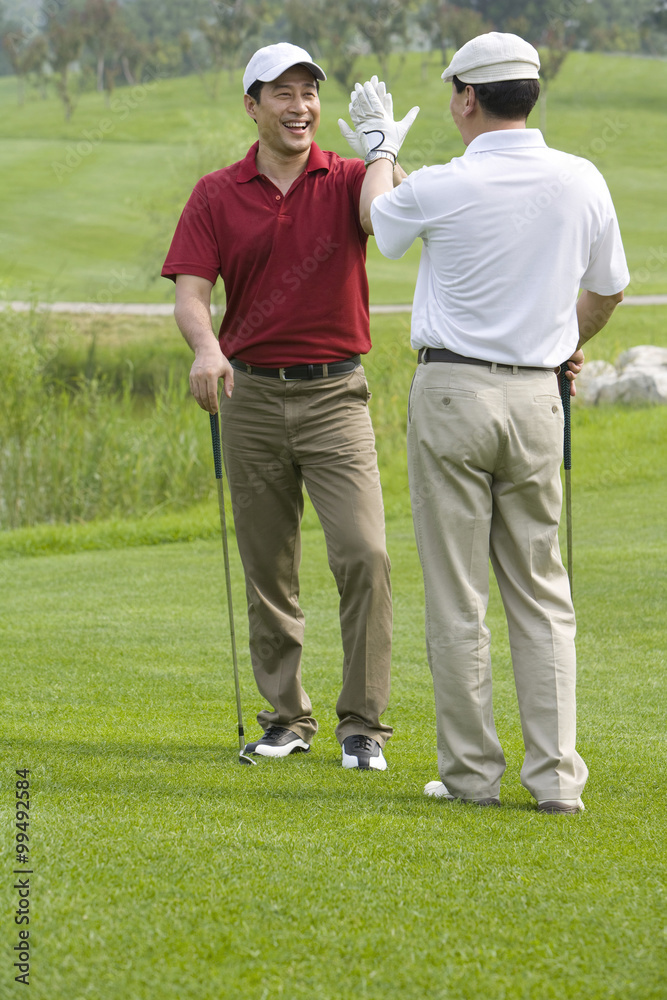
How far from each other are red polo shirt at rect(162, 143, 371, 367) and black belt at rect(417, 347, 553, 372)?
72 centimetres

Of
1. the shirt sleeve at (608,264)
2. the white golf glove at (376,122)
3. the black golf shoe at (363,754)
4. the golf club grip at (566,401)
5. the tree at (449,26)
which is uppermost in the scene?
the tree at (449,26)

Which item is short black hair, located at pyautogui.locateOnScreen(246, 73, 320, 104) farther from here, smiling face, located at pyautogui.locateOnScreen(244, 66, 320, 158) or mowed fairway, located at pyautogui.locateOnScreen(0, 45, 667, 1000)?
mowed fairway, located at pyautogui.locateOnScreen(0, 45, 667, 1000)

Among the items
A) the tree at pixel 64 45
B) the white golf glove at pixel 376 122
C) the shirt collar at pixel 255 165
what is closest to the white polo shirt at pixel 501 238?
the white golf glove at pixel 376 122

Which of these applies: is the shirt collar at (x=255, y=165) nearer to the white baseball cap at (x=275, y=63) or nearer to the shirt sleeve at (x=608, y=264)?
the white baseball cap at (x=275, y=63)

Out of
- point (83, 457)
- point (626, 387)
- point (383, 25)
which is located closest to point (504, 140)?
point (83, 457)

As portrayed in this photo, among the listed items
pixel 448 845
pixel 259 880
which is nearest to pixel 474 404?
pixel 448 845

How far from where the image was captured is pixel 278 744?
3484 millimetres

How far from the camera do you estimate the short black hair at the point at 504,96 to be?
8.89ft

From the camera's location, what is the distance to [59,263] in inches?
1032

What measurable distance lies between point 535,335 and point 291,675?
1.46 meters

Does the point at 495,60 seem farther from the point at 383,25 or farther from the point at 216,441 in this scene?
the point at 383,25

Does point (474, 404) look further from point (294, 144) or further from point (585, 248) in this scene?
point (294, 144)

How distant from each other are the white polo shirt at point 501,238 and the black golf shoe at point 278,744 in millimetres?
1339

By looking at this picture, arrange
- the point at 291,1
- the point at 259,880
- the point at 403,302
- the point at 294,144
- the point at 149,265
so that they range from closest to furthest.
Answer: the point at 259,880 → the point at 294,144 → the point at 403,302 → the point at 149,265 → the point at 291,1
